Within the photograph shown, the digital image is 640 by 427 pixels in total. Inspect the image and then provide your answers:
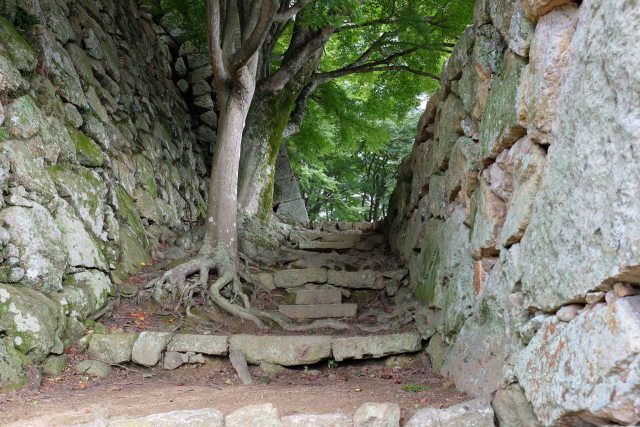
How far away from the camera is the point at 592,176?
7.40 feet

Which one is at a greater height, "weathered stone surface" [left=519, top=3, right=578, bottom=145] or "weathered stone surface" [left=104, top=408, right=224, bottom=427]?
"weathered stone surface" [left=519, top=3, right=578, bottom=145]

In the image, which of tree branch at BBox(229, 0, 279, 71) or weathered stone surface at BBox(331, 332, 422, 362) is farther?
tree branch at BBox(229, 0, 279, 71)

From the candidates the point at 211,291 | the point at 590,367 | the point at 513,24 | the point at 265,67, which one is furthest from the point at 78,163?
the point at 590,367

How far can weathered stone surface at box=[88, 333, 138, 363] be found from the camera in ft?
14.8

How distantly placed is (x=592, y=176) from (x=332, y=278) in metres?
4.63

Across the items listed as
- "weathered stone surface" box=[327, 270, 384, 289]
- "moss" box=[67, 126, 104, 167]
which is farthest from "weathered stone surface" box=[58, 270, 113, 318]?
"weathered stone surface" box=[327, 270, 384, 289]

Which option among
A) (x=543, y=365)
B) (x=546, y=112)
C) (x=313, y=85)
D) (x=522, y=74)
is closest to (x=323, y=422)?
(x=543, y=365)

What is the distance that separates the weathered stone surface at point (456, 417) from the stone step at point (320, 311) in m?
2.89

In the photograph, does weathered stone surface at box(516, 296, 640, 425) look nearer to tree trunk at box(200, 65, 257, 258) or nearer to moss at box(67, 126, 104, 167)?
tree trunk at box(200, 65, 257, 258)

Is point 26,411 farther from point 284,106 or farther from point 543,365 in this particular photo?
point 284,106

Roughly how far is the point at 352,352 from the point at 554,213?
2.73 m

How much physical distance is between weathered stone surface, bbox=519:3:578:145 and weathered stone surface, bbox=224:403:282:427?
2.31 metres

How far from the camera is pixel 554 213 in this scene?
2.62 metres

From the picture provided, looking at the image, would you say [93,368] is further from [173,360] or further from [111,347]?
[173,360]
